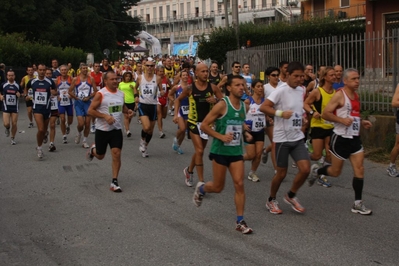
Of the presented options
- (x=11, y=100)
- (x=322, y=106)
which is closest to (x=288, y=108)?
(x=322, y=106)

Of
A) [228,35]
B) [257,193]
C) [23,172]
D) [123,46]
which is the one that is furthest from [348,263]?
[123,46]

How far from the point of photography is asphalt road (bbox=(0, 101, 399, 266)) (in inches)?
229

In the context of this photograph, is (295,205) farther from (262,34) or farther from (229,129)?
(262,34)

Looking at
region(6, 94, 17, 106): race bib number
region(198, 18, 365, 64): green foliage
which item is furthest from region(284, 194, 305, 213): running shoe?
region(198, 18, 365, 64): green foliage

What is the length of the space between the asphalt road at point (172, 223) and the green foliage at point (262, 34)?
58.9 ft

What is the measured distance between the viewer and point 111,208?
7.88 m

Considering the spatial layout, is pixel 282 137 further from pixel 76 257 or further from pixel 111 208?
pixel 76 257

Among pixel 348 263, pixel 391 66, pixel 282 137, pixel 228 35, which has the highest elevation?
pixel 228 35

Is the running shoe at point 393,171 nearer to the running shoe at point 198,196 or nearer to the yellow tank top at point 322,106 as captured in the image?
the yellow tank top at point 322,106

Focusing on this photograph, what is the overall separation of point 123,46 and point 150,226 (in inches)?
2509

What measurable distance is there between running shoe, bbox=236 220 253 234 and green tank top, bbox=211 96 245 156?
805 mm

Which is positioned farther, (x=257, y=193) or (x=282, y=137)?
(x=257, y=193)

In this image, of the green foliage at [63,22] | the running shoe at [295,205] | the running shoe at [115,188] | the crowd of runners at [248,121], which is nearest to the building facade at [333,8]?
the green foliage at [63,22]

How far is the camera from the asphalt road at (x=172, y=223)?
19.1 feet
